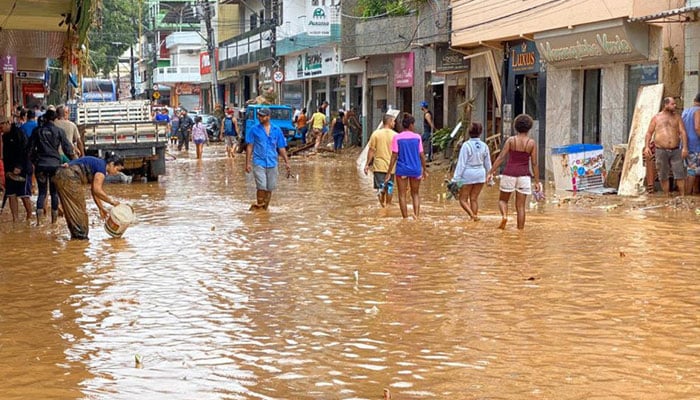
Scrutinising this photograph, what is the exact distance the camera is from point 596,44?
20.6 m

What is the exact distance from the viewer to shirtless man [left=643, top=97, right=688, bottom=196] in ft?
53.9

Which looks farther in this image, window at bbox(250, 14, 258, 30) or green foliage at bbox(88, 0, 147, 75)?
green foliage at bbox(88, 0, 147, 75)

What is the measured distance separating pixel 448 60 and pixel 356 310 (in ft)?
76.7

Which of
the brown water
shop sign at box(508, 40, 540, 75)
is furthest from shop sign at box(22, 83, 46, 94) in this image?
the brown water

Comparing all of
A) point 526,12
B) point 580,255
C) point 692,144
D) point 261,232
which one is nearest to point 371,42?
point 526,12

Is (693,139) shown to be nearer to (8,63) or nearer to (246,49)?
(8,63)

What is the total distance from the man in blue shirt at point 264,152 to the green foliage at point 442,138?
532 inches

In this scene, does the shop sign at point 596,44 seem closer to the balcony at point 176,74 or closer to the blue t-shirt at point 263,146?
the blue t-shirt at point 263,146

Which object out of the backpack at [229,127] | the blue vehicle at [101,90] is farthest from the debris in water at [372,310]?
the blue vehicle at [101,90]

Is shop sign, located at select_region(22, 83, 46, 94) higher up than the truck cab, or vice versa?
shop sign, located at select_region(22, 83, 46, 94)

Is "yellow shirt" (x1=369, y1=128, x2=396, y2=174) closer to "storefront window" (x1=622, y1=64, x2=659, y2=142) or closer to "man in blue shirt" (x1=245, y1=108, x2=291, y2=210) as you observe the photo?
"man in blue shirt" (x1=245, y1=108, x2=291, y2=210)

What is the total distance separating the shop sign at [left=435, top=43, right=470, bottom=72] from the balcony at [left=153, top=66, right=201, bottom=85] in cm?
5565

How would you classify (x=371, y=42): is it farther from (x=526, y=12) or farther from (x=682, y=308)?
(x=682, y=308)

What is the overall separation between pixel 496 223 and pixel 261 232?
3182 millimetres
